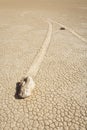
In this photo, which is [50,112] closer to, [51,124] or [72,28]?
[51,124]

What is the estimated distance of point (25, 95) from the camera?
5.59 m

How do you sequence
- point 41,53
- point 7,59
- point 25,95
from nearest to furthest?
point 25,95, point 7,59, point 41,53

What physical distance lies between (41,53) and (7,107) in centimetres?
468

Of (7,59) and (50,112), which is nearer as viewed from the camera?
(50,112)

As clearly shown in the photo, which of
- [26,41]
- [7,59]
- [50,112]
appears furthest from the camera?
[26,41]

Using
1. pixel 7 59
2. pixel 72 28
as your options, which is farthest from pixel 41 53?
pixel 72 28

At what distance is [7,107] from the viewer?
17.6ft

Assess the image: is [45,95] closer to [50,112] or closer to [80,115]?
[50,112]

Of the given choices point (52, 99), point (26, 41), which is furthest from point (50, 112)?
point (26, 41)

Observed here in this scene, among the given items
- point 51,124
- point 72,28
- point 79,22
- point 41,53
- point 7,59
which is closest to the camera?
point 51,124

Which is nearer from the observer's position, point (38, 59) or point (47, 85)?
point (47, 85)

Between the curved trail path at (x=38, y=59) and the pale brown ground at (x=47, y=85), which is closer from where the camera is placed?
the pale brown ground at (x=47, y=85)

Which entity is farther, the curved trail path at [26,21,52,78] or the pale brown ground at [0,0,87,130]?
the curved trail path at [26,21,52,78]

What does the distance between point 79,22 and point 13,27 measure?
7282mm
